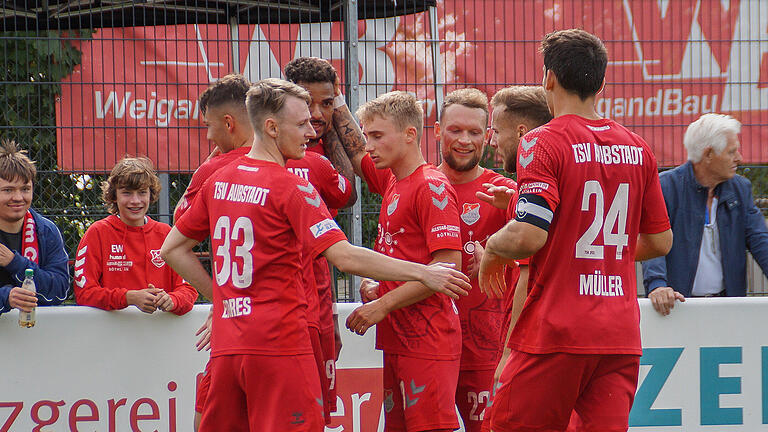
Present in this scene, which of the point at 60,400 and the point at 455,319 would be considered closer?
the point at 455,319

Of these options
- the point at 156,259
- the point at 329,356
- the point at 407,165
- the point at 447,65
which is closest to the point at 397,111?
the point at 407,165

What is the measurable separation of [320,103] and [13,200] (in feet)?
6.77

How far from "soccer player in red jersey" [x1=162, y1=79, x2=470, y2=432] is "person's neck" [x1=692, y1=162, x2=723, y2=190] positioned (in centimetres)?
250

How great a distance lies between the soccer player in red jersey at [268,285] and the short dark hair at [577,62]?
90 cm

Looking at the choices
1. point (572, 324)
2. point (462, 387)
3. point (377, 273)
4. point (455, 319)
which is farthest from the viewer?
point (462, 387)

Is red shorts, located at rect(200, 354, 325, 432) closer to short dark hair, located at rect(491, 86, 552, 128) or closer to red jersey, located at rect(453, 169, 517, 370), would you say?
red jersey, located at rect(453, 169, 517, 370)

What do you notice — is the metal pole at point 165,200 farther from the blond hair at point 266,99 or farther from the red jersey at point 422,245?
the blond hair at point 266,99

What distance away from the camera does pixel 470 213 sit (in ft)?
15.8

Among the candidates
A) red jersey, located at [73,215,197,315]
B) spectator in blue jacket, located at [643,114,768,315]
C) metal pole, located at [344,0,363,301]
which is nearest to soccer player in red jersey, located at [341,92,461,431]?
red jersey, located at [73,215,197,315]

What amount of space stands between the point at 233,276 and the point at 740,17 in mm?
7191

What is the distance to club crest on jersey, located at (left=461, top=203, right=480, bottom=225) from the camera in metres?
4.82

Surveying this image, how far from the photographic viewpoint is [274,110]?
389cm

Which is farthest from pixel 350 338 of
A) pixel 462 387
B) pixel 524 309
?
pixel 524 309

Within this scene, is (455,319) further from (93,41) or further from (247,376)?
(93,41)
